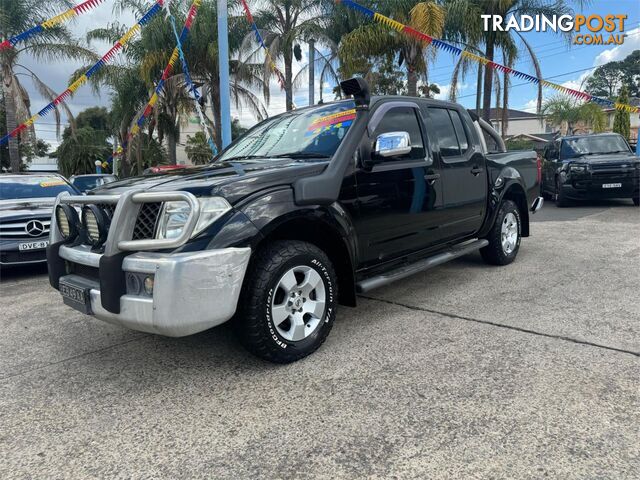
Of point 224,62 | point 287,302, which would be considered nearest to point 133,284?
point 287,302

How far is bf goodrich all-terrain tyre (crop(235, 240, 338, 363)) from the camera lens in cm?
288

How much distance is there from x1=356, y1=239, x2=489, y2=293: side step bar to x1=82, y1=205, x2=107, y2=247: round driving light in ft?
5.78

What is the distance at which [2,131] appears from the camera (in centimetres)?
3316

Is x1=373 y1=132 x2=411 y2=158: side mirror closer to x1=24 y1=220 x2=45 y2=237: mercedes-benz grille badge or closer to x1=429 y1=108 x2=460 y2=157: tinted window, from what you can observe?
x1=429 y1=108 x2=460 y2=157: tinted window

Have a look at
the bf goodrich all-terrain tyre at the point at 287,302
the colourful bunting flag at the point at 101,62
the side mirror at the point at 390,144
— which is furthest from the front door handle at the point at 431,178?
the colourful bunting flag at the point at 101,62

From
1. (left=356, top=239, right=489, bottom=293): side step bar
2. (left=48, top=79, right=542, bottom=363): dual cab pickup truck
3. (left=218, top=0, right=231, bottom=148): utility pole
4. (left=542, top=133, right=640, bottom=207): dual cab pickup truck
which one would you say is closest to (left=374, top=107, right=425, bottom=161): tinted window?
(left=48, top=79, right=542, bottom=363): dual cab pickup truck

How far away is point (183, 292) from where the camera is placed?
2.56m

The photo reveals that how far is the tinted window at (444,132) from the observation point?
4484 mm

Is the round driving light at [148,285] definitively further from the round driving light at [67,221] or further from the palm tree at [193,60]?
the palm tree at [193,60]

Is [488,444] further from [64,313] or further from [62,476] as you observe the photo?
[64,313]

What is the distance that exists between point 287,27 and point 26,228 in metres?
15.2

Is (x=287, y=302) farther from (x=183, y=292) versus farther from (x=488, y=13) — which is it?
(x=488, y=13)

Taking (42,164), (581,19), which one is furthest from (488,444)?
(42,164)

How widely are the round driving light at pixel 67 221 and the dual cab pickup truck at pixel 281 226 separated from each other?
16mm
